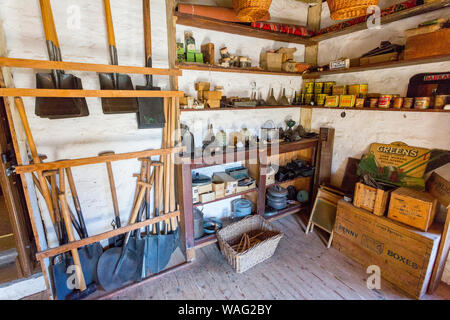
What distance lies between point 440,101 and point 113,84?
8.77 feet

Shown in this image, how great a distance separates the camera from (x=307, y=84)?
9.43ft

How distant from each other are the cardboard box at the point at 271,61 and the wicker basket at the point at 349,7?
1.15m

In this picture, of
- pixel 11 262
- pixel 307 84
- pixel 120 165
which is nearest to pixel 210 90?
pixel 120 165

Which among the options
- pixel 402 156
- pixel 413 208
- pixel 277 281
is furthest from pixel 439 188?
pixel 277 281

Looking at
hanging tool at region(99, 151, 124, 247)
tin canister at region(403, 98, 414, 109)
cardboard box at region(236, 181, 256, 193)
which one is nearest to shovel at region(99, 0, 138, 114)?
hanging tool at region(99, 151, 124, 247)

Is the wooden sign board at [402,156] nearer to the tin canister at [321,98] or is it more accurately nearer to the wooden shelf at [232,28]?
the tin canister at [321,98]

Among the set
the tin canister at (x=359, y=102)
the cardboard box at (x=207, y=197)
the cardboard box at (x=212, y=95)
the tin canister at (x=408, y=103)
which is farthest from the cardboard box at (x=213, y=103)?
the tin canister at (x=408, y=103)

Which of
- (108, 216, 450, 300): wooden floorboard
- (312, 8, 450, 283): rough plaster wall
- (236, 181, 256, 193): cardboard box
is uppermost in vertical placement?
(312, 8, 450, 283): rough plaster wall

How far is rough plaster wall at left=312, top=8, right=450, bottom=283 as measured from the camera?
193 cm

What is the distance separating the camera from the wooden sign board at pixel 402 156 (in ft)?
6.65

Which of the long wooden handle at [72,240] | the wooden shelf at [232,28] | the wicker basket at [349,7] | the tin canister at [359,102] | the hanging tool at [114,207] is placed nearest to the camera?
the wicker basket at [349,7]

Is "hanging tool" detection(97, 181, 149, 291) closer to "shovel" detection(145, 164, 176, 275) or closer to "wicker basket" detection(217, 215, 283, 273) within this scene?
"shovel" detection(145, 164, 176, 275)

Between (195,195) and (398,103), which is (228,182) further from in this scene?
(398,103)

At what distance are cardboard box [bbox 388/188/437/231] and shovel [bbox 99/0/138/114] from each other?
2.33 metres
